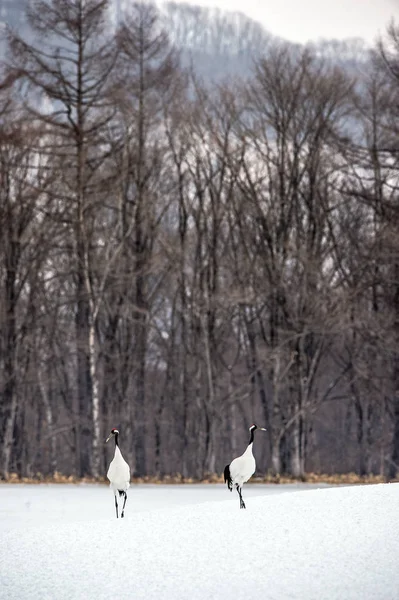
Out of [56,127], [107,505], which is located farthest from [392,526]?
[56,127]

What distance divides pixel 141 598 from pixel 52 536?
2.94 meters

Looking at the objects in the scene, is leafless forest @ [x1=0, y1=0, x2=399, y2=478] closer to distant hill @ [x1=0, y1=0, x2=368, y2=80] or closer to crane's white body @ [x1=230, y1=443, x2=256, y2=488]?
crane's white body @ [x1=230, y1=443, x2=256, y2=488]

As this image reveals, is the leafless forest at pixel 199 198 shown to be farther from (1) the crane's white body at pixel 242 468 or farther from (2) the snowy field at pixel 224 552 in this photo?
(2) the snowy field at pixel 224 552

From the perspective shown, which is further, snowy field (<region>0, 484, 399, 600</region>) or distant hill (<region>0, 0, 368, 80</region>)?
distant hill (<region>0, 0, 368, 80</region>)

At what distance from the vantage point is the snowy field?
28.5ft

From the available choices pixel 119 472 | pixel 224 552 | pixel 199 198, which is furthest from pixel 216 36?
pixel 224 552

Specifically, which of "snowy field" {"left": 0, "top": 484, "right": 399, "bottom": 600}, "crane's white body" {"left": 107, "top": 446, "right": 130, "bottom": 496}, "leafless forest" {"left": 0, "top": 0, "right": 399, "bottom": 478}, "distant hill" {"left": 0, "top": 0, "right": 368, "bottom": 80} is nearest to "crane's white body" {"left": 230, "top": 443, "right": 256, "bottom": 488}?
"snowy field" {"left": 0, "top": 484, "right": 399, "bottom": 600}

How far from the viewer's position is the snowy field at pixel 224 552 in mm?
8695

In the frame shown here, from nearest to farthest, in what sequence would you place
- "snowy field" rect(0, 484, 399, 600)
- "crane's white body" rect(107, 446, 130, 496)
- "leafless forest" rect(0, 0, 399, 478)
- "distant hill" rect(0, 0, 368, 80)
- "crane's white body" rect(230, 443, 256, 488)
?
1. "snowy field" rect(0, 484, 399, 600)
2. "crane's white body" rect(230, 443, 256, 488)
3. "crane's white body" rect(107, 446, 130, 496)
4. "leafless forest" rect(0, 0, 399, 478)
5. "distant hill" rect(0, 0, 368, 80)

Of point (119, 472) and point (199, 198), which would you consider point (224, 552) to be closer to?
point (119, 472)

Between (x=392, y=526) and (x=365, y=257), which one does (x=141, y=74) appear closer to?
(x=365, y=257)

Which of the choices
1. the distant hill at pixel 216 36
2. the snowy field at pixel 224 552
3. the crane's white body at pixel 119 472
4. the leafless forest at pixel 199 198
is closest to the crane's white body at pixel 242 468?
A: the snowy field at pixel 224 552

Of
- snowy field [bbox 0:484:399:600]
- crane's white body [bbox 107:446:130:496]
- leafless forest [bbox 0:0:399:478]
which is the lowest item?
snowy field [bbox 0:484:399:600]

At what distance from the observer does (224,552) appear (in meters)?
9.93
